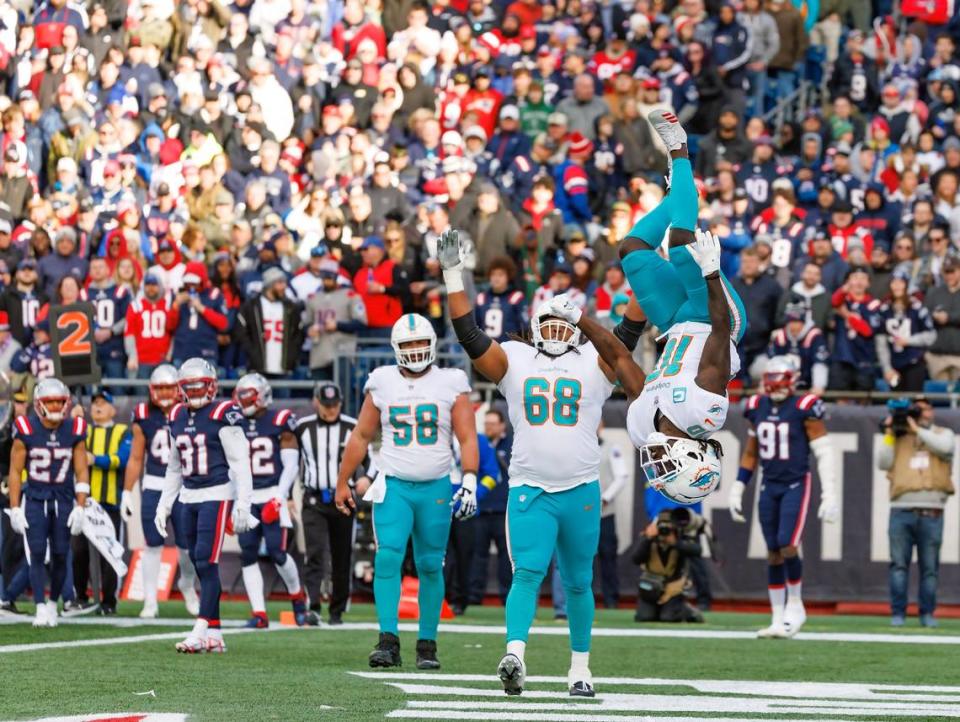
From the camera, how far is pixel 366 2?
850 inches

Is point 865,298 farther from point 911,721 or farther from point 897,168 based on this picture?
point 911,721

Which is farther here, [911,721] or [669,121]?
[669,121]

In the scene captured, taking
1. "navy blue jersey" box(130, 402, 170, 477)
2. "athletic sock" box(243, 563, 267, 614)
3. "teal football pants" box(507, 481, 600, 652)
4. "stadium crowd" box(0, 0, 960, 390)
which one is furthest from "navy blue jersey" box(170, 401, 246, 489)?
"stadium crowd" box(0, 0, 960, 390)

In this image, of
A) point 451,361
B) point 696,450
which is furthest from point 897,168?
point 696,450

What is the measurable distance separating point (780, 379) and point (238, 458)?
4.49m

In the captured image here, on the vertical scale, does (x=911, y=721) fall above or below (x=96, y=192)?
below

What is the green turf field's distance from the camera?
817cm

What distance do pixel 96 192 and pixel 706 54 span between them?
6.83m

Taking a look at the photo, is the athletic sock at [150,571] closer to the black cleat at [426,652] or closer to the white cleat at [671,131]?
the black cleat at [426,652]

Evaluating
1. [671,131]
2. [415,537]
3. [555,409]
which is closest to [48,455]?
[415,537]

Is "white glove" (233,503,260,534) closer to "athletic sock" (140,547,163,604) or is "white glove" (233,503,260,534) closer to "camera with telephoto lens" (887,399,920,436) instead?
"athletic sock" (140,547,163,604)

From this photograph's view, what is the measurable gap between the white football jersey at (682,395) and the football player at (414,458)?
8.24 ft

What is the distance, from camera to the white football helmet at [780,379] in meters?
13.8

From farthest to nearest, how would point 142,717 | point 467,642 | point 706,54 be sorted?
point 706,54 → point 467,642 → point 142,717
